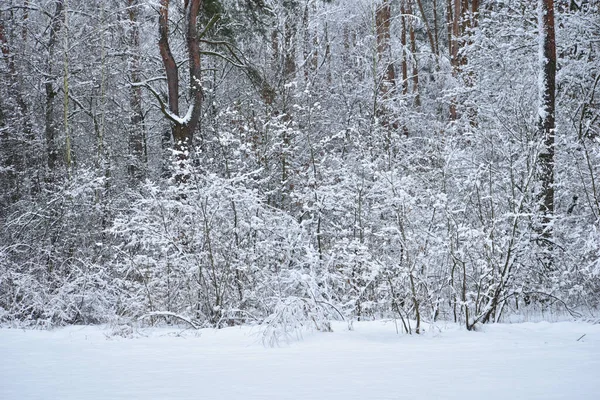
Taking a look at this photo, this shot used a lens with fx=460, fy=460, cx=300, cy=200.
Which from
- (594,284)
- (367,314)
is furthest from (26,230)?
(594,284)

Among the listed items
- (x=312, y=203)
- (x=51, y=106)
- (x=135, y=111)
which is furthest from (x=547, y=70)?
(x=51, y=106)

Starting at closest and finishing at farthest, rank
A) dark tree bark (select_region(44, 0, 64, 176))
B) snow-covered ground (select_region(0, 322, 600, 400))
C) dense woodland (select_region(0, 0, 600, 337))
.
A: snow-covered ground (select_region(0, 322, 600, 400)) → dense woodland (select_region(0, 0, 600, 337)) → dark tree bark (select_region(44, 0, 64, 176))

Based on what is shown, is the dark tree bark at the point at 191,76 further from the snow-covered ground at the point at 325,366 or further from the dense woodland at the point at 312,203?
the snow-covered ground at the point at 325,366

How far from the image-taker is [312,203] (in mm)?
8508

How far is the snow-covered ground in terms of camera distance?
2.59 meters

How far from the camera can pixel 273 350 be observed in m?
4.02

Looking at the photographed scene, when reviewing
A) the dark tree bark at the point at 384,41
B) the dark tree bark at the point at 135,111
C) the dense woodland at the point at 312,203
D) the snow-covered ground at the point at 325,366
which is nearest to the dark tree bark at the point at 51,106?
the dense woodland at the point at 312,203

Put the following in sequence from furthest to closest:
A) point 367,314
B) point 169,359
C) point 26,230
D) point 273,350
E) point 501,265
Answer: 1. point 26,230
2. point 367,314
3. point 501,265
4. point 273,350
5. point 169,359

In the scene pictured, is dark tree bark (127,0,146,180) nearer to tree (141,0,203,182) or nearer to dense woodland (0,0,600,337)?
dense woodland (0,0,600,337)

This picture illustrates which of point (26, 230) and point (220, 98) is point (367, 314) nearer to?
point (26, 230)

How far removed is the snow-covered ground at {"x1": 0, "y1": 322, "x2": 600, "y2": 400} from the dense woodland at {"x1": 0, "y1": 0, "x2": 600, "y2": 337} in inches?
21.7

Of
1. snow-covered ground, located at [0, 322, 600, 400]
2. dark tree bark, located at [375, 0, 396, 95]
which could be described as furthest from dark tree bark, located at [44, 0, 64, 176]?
snow-covered ground, located at [0, 322, 600, 400]

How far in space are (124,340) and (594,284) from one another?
21.2 ft

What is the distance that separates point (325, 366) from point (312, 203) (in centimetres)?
539
